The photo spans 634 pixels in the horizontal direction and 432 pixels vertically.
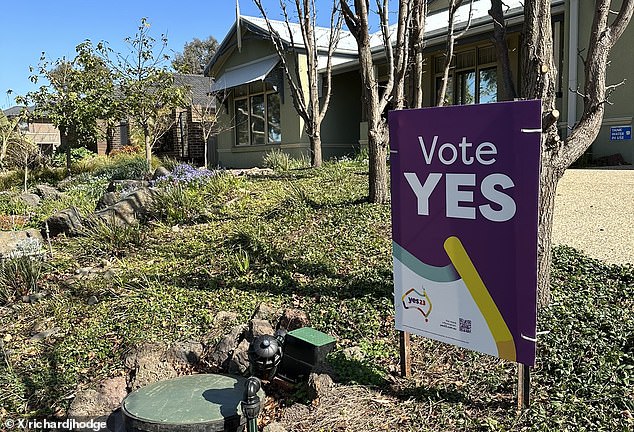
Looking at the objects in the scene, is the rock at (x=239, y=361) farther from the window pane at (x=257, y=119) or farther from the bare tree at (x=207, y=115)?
the window pane at (x=257, y=119)

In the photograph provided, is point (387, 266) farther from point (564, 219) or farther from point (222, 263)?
point (564, 219)

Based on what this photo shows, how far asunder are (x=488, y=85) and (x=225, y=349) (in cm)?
1288

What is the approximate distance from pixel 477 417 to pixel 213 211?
5.56 m

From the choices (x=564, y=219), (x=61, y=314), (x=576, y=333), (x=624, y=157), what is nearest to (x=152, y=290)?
(x=61, y=314)

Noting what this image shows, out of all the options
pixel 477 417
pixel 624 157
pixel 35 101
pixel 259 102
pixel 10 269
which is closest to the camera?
pixel 477 417

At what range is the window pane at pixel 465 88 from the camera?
15170 mm

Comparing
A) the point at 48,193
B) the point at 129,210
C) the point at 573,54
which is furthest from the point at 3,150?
the point at 573,54

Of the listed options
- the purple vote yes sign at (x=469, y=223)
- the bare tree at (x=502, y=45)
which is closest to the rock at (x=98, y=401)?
the purple vote yes sign at (x=469, y=223)

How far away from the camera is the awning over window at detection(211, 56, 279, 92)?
17672 mm

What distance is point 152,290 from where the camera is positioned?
5125 mm

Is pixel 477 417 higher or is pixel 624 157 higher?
pixel 624 157

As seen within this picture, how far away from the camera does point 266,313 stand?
4.36 metres

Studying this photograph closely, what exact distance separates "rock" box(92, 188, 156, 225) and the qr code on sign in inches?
217

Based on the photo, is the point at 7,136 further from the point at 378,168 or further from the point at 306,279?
the point at 306,279
